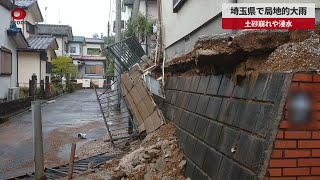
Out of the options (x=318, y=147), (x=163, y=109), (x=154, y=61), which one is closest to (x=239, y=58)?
(x=318, y=147)

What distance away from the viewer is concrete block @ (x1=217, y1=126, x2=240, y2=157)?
3489 mm

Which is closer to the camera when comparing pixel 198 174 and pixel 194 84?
pixel 198 174

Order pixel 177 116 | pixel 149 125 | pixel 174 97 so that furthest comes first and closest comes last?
pixel 149 125, pixel 174 97, pixel 177 116

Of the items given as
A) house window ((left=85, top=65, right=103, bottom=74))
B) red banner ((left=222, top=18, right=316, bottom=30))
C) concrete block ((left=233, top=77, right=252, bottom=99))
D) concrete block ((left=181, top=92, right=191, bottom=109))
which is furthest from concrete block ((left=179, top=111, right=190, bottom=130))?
house window ((left=85, top=65, right=103, bottom=74))

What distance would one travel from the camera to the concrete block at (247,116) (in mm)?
3172

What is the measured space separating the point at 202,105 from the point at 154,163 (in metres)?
1.48

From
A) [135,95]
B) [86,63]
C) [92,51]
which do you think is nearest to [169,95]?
[135,95]

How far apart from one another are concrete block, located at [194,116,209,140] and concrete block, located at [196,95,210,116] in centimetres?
9

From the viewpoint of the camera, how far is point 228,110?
382 centimetres

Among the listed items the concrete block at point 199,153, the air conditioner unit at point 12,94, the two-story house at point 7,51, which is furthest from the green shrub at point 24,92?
the concrete block at point 199,153

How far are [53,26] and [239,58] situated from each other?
200 feet

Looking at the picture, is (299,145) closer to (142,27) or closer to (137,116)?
(137,116)

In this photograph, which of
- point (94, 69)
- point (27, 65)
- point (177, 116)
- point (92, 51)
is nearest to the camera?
point (177, 116)

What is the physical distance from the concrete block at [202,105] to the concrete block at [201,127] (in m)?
0.09
